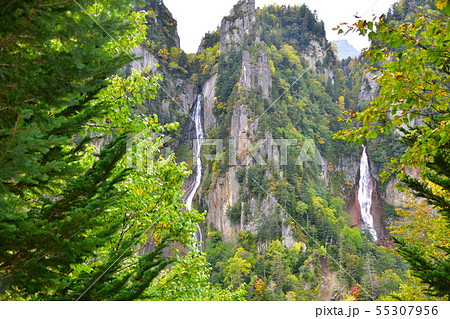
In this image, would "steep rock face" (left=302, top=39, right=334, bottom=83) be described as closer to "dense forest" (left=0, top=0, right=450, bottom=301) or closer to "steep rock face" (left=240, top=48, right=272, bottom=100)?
"dense forest" (left=0, top=0, right=450, bottom=301)

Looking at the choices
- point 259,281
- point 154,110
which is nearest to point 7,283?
point 154,110

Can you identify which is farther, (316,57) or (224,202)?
(316,57)

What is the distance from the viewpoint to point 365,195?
169ft

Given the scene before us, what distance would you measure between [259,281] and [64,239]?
39.1 meters

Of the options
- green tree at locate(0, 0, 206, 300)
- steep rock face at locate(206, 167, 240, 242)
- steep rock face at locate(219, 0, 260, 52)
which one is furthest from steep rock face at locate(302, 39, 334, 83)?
green tree at locate(0, 0, 206, 300)

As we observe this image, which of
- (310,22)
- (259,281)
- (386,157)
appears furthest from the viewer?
(310,22)

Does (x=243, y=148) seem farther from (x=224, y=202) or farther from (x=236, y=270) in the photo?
(x=236, y=270)

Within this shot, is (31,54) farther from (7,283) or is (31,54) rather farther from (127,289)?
(127,289)

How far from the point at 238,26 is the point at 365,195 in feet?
137

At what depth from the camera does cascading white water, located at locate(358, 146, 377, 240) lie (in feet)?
164

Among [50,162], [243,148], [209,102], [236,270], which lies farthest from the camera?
[243,148]

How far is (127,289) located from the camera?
2041 mm

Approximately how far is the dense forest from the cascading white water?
570mm

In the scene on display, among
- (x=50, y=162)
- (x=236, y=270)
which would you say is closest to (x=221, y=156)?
(x=236, y=270)
